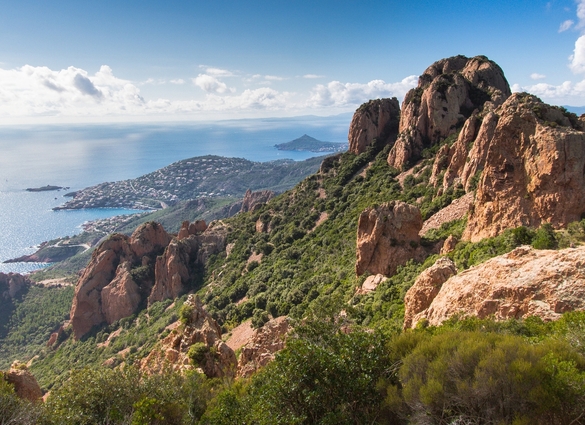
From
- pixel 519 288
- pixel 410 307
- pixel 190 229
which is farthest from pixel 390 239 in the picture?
pixel 190 229

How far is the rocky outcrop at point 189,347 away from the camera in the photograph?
21.1 meters

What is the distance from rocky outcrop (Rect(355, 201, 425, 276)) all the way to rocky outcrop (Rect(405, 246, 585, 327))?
11425mm

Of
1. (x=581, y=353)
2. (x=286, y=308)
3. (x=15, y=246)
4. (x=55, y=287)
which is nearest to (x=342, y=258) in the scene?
(x=286, y=308)

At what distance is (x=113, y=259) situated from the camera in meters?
60.7

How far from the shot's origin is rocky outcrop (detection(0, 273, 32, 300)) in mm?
82438

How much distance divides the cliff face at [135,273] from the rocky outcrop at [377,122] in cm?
3088

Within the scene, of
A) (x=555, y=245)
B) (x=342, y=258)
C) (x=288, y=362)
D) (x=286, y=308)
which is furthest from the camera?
(x=342, y=258)

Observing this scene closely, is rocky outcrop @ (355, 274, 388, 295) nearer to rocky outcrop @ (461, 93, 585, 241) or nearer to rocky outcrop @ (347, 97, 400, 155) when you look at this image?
rocky outcrop @ (461, 93, 585, 241)

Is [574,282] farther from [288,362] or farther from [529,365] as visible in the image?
[288,362]

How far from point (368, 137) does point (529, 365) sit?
54697 millimetres

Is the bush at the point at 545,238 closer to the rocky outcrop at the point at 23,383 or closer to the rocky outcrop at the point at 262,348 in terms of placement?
the rocky outcrop at the point at 262,348

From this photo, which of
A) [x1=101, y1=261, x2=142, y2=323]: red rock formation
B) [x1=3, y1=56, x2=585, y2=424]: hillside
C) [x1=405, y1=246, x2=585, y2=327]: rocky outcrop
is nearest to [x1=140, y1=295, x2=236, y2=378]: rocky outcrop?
[x1=3, y1=56, x2=585, y2=424]: hillside

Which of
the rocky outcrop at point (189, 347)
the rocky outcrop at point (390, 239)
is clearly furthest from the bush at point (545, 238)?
the rocky outcrop at point (189, 347)

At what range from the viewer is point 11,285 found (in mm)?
83562
